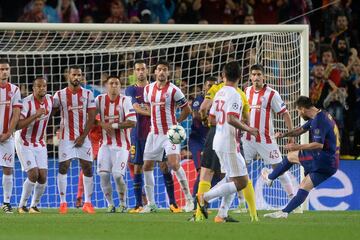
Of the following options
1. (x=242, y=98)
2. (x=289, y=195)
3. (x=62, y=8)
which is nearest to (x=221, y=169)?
(x=242, y=98)

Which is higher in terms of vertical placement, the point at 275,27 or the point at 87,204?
the point at 275,27

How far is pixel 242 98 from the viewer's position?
46.9 ft

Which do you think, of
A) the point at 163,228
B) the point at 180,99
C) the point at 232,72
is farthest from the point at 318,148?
the point at 163,228

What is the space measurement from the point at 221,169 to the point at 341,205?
531 centimetres

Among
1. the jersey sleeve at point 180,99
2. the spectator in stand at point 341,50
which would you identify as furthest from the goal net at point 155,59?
the spectator in stand at point 341,50

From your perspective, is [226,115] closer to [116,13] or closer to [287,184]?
[287,184]

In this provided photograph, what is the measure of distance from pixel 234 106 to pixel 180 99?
345cm

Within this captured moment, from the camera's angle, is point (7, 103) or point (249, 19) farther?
point (249, 19)

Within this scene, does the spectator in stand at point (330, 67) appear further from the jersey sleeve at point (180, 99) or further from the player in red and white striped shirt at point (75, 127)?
the player in red and white striped shirt at point (75, 127)

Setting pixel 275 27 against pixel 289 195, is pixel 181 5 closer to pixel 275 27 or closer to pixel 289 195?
pixel 275 27

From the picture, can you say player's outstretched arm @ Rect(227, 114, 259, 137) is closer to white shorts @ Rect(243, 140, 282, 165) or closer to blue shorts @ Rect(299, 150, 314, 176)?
blue shorts @ Rect(299, 150, 314, 176)

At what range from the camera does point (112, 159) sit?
1717cm

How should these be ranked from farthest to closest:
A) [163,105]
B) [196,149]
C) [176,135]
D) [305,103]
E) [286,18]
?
1. [286,18]
2. [196,149]
3. [163,105]
4. [176,135]
5. [305,103]

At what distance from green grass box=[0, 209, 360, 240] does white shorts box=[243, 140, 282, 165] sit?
5.27 feet
